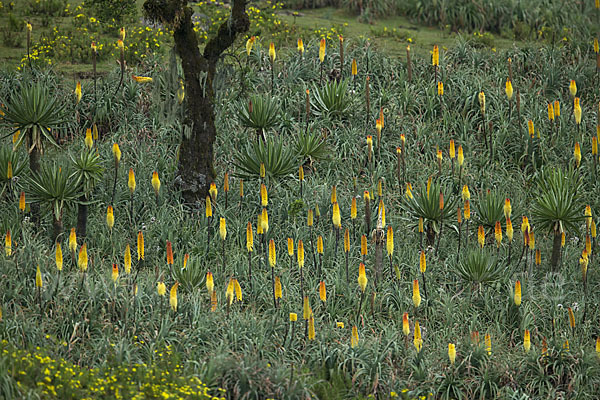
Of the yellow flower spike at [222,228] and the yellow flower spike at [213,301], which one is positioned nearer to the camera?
the yellow flower spike at [213,301]

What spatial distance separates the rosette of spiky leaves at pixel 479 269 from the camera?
29.9ft

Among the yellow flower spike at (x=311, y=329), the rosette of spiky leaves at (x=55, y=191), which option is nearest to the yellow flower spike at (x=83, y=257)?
the rosette of spiky leaves at (x=55, y=191)

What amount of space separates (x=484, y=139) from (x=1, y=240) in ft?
23.1

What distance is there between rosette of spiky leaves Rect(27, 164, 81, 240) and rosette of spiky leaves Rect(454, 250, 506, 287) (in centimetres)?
428

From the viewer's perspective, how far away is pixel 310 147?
11.4 metres

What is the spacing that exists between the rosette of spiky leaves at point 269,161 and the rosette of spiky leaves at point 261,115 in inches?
26.1

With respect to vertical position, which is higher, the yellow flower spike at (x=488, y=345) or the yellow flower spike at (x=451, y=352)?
the yellow flower spike at (x=451, y=352)

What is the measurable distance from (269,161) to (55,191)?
2.61 metres

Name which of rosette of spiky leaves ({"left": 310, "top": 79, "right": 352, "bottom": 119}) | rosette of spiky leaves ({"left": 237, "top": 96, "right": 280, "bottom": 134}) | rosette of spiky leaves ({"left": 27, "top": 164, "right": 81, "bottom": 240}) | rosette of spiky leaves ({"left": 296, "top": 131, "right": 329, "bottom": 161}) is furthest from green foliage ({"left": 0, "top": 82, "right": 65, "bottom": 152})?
rosette of spiky leaves ({"left": 310, "top": 79, "right": 352, "bottom": 119})

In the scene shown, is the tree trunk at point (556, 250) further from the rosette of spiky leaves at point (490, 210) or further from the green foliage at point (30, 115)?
the green foliage at point (30, 115)

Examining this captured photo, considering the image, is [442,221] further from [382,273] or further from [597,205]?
[597,205]

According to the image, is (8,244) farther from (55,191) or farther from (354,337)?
(354,337)

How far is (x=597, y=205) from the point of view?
11.3 m

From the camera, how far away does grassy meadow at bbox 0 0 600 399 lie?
7660mm
